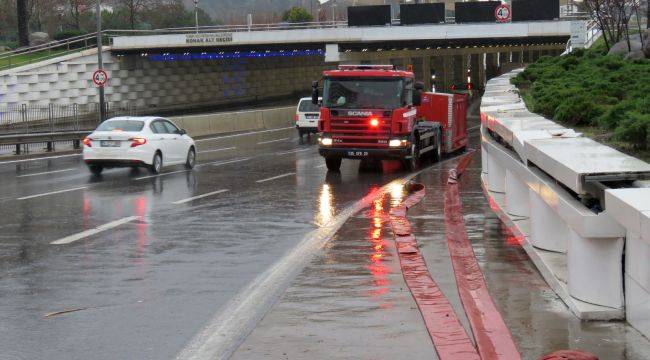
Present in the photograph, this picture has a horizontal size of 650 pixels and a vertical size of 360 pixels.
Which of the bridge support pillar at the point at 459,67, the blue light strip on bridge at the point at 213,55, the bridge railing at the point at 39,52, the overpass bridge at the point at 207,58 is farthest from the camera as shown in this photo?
the bridge support pillar at the point at 459,67

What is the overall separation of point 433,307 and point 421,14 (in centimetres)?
5483

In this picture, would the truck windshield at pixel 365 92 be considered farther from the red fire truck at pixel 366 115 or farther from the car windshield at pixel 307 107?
the car windshield at pixel 307 107

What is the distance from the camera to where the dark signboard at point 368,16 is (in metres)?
62.1

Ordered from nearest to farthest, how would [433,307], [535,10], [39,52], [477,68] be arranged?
[433,307] → [535,10] → [39,52] → [477,68]

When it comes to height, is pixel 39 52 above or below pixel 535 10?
below

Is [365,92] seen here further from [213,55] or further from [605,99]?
[213,55]

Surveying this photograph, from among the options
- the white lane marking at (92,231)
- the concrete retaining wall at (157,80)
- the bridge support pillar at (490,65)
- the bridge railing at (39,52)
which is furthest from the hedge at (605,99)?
the bridge support pillar at (490,65)

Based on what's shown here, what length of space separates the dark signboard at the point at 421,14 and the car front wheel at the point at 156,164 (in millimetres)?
37367

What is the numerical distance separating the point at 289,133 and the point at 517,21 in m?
17.8

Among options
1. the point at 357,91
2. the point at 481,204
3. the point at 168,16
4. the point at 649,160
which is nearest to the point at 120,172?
the point at 357,91

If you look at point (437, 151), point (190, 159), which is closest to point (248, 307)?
point (190, 159)

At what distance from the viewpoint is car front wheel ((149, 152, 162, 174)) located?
2639 cm

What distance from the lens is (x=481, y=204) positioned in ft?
55.5

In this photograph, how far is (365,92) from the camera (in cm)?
2705
